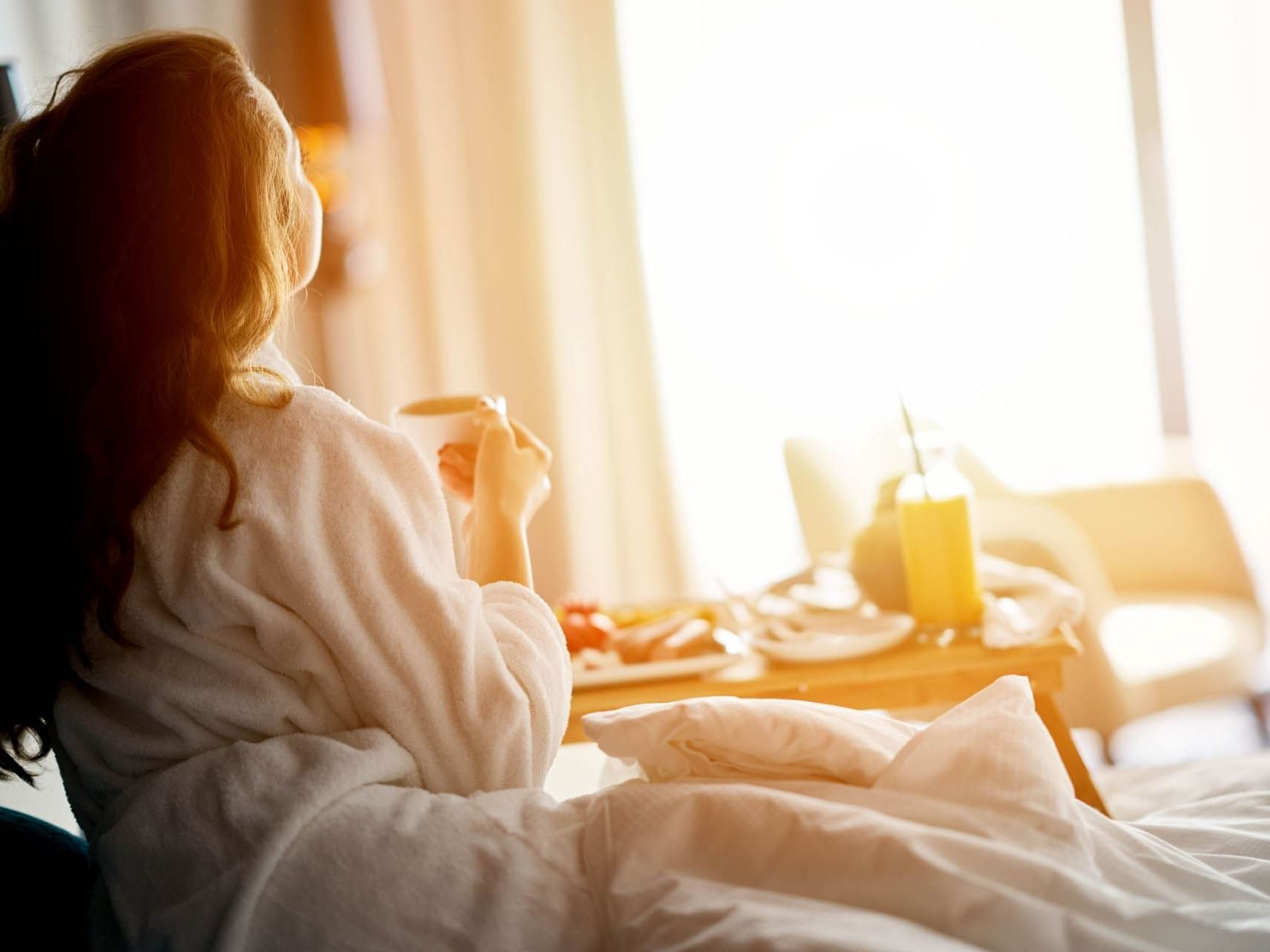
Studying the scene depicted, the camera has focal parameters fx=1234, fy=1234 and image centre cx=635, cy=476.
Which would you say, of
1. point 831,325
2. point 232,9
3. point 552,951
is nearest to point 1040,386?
point 831,325

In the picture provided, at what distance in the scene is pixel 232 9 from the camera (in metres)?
3.11

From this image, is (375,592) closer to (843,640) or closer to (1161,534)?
(843,640)

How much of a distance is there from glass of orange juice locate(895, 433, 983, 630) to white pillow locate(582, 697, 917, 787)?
0.46 meters

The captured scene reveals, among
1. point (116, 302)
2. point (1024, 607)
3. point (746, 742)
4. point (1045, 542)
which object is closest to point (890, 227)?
point (1045, 542)

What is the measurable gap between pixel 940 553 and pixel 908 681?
173mm

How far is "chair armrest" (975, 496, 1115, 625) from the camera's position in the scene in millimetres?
2408

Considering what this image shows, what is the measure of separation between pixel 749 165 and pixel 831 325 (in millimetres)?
450

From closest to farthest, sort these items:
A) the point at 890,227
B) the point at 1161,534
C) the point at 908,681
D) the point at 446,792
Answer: the point at 446,792
the point at 908,681
the point at 1161,534
the point at 890,227

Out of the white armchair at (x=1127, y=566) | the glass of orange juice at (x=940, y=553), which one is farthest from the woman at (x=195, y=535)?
the white armchair at (x=1127, y=566)

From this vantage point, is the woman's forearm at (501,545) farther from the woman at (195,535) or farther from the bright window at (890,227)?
the bright window at (890,227)

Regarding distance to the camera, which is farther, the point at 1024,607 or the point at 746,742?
the point at 1024,607

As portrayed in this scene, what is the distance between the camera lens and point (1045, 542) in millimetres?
2533

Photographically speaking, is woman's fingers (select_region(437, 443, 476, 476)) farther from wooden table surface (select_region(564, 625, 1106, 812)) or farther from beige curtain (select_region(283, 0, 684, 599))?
beige curtain (select_region(283, 0, 684, 599))

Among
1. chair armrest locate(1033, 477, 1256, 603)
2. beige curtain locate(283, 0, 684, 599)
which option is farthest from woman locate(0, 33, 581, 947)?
beige curtain locate(283, 0, 684, 599)
